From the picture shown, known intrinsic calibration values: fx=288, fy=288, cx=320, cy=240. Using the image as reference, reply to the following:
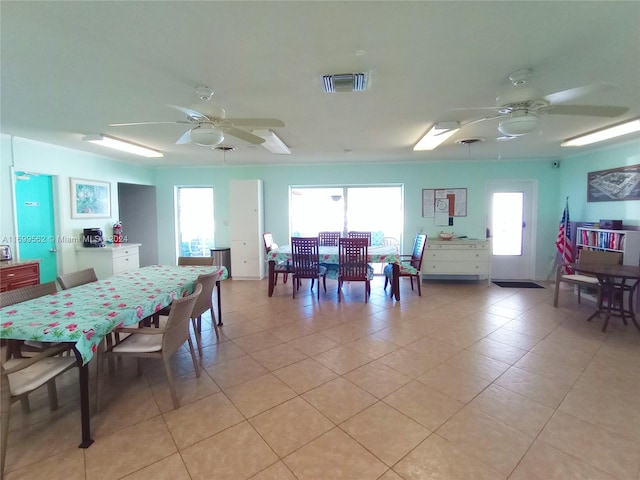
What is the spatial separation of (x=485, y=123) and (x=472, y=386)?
2747 mm

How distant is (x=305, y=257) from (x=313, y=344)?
1684mm

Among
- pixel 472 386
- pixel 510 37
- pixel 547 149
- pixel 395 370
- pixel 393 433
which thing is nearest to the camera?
pixel 510 37

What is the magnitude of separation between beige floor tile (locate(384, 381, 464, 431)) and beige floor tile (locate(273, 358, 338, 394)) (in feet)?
1.79

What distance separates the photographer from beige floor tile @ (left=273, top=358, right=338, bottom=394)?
2.30m

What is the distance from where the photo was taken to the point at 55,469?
1.54 metres

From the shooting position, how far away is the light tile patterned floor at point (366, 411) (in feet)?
5.15

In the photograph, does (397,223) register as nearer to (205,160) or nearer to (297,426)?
(205,160)

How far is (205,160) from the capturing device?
18.4ft

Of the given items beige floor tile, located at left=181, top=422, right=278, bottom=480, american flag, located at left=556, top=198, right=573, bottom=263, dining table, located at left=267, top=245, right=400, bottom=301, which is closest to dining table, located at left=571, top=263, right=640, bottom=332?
american flag, located at left=556, top=198, right=573, bottom=263

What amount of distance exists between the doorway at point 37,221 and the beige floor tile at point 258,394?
11.6ft

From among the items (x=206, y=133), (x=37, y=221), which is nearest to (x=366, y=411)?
(x=206, y=133)

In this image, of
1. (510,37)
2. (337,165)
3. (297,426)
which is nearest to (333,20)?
(510,37)

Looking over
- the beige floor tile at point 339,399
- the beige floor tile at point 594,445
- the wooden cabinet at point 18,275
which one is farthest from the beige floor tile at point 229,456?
the wooden cabinet at point 18,275

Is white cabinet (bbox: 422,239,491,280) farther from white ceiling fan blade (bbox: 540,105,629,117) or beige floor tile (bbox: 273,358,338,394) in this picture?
beige floor tile (bbox: 273,358,338,394)
